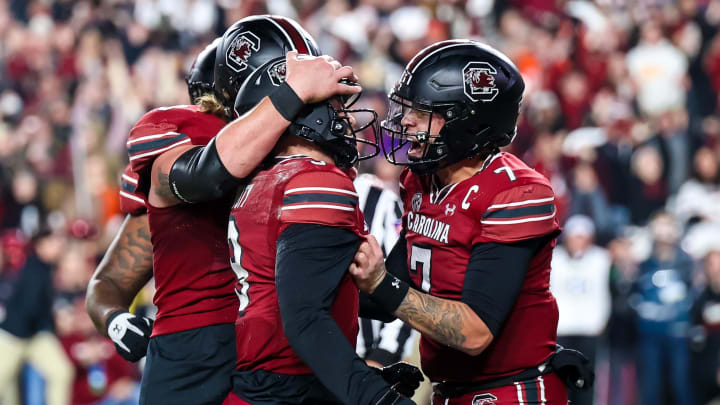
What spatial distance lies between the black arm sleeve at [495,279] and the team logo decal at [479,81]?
0.52 m

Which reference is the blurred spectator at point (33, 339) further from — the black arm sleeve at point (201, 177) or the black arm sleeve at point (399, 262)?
the black arm sleeve at point (201, 177)

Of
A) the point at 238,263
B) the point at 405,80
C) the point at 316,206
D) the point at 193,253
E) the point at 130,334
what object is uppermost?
the point at 405,80

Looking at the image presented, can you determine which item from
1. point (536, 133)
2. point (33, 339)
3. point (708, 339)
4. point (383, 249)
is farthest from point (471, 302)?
point (536, 133)

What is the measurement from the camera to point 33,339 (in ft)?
24.0

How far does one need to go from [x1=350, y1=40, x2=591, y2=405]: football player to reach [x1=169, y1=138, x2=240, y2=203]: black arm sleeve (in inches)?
21.5

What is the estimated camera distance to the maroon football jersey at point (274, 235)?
2.54 m

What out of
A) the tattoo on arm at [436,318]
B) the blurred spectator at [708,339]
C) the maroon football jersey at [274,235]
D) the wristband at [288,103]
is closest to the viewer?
the maroon football jersey at [274,235]

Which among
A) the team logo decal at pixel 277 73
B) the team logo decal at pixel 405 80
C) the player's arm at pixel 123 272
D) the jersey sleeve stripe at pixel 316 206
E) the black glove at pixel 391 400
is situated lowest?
the player's arm at pixel 123 272

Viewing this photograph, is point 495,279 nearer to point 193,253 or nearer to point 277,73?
point 277,73

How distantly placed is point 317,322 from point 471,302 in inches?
22.2

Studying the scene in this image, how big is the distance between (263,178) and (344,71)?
0.39 metres

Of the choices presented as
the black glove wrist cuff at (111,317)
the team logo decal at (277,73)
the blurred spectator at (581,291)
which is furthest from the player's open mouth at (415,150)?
the blurred spectator at (581,291)

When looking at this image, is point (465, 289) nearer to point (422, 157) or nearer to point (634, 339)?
point (422, 157)

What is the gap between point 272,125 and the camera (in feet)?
8.77
